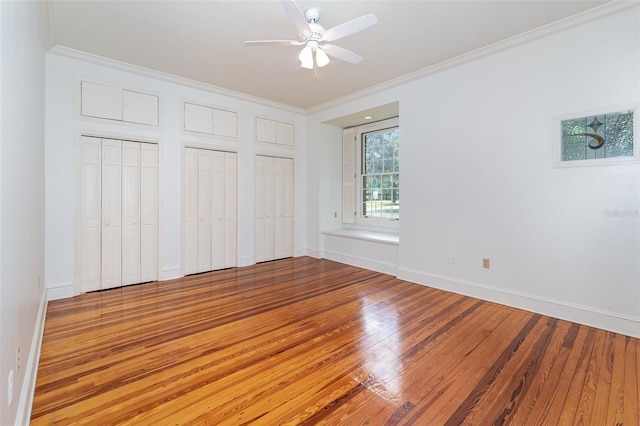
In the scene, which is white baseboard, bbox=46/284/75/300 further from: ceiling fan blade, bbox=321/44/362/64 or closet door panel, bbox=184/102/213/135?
ceiling fan blade, bbox=321/44/362/64

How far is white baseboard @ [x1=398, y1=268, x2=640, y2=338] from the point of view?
8.83 feet

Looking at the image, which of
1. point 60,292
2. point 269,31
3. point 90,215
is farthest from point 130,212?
point 269,31

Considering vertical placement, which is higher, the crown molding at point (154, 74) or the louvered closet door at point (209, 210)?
the crown molding at point (154, 74)

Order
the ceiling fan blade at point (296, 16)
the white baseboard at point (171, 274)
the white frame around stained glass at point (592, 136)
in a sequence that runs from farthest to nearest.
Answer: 1. the white baseboard at point (171, 274)
2. the white frame around stained glass at point (592, 136)
3. the ceiling fan blade at point (296, 16)

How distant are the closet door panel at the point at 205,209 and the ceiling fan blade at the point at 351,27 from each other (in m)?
2.86

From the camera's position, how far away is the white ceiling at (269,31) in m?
2.70

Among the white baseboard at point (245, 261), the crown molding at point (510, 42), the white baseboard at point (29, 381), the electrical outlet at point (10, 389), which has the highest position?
the crown molding at point (510, 42)

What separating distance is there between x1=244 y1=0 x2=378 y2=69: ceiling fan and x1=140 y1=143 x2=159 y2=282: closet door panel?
94.6 inches

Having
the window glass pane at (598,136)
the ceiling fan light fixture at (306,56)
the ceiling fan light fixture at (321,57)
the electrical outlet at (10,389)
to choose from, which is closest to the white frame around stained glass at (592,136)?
the window glass pane at (598,136)

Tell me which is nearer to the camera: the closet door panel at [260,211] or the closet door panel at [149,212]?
the closet door panel at [149,212]

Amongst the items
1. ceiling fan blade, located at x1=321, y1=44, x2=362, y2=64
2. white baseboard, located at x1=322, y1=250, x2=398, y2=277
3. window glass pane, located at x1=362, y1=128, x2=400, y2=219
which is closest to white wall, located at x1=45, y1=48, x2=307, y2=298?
white baseboard, located at x1=322, y1=250, x2=398, y2=277

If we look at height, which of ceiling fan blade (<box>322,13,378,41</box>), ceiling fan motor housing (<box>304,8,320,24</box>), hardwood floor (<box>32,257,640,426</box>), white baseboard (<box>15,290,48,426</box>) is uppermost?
ceiling fan motor housing (<box>304,8,320,24</box>)

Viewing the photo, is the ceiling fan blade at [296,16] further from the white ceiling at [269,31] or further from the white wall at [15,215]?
the white wall at [15,215]

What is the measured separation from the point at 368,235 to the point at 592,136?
10.5 feet
